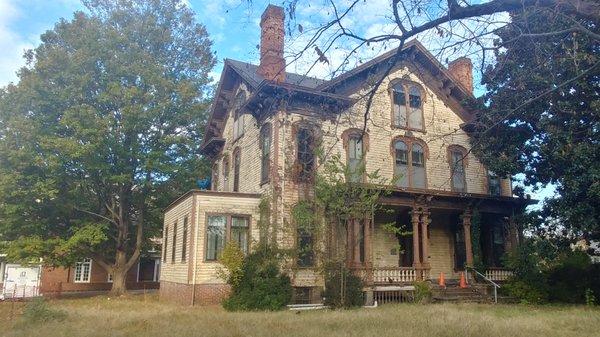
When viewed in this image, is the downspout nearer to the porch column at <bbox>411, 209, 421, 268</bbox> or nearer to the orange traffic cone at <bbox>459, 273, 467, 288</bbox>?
the porch column at <bbox>411, 209, 421, 268</bbox>

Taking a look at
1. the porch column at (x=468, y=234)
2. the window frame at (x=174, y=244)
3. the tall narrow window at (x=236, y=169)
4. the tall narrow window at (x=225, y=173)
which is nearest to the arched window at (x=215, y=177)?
the tall narrow window at (x=225, y=173)

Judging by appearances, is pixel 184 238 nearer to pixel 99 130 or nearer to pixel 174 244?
pixel 174 244

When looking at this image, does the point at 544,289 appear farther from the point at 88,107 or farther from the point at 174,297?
the point at 88,107

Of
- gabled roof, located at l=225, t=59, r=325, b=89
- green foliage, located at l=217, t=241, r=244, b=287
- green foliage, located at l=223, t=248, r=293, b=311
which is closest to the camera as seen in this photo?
green foliage, located at l=223, t=248, r=293, b=311

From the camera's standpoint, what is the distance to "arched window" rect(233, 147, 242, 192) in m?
25.6

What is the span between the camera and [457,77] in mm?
26406

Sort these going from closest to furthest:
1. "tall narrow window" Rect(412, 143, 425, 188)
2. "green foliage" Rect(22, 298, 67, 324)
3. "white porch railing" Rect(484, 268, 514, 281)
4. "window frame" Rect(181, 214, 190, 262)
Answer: "green foliage" Rect(22, 298, 67, 324) → "window frame" Rect(181, 214, 190, 262) → "white porch railing" Rect(484, 268, 514, 281) → "tall narrow window" Rect(412, 143, 425, 188)

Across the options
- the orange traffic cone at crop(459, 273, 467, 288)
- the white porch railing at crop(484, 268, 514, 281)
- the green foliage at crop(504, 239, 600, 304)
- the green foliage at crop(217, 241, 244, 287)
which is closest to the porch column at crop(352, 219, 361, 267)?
the green foliage at crop(217, 241, 244, 287)

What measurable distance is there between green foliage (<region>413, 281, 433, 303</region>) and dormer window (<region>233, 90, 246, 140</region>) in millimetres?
10941

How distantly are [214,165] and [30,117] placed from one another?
34.1 feet

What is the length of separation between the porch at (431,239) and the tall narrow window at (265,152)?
4.33 meters

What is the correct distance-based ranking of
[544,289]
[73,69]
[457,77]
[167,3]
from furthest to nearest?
1. [167,3]
2. [73,69]
3. [457,77]
4. [544,289]

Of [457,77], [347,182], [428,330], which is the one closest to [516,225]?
[457,77]

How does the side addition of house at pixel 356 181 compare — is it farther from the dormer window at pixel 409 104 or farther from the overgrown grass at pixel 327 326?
the overgrown grass at pixel 327 326
